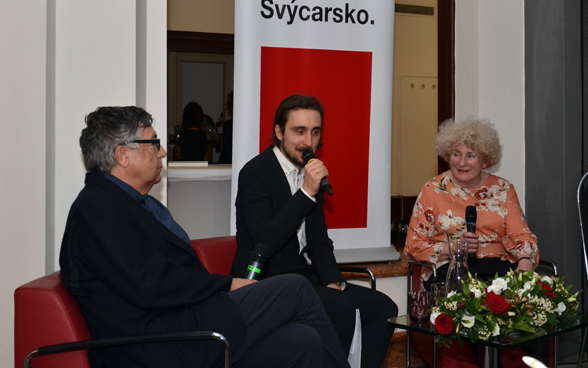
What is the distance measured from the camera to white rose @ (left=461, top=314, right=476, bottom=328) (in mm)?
1930

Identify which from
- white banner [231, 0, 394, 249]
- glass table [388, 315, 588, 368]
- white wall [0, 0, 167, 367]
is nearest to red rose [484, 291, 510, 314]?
glass table [388, 315, 588, 368]

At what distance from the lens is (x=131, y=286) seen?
5.53 ft

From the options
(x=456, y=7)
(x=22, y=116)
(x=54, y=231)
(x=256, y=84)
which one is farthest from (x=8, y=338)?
(x=456, y=7)

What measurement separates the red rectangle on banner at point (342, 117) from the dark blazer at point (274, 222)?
71cm

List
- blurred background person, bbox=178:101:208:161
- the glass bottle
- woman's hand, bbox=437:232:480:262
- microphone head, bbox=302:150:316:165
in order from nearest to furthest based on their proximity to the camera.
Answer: the glass bottle
microphone head, bbox=302:150:316:165
woman's hand, bbox=437:232:480:262
blurred background person, bbox=178:101:208:161

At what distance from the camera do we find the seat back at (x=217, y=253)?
7.98 feet

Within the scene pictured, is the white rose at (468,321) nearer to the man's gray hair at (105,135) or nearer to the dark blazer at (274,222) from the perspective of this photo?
the dark blazer at (274,222)

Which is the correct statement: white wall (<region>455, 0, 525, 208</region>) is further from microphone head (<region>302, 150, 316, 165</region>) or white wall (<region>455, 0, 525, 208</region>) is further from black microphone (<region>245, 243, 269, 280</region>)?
black microphone (<region>245, 243, 269, 280</region>)

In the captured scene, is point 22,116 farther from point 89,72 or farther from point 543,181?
point 543,181

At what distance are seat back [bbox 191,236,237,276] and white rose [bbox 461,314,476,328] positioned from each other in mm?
1095

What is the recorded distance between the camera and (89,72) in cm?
262

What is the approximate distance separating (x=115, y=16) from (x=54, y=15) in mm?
273

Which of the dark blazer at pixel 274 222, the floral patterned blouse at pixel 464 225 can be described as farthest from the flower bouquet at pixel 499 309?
the floral patterned blouse at pixel 464 225

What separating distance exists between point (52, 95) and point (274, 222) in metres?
1.22
